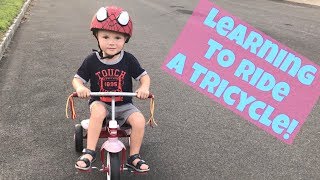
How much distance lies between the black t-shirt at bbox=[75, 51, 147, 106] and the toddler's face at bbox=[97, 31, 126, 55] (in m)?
0.21

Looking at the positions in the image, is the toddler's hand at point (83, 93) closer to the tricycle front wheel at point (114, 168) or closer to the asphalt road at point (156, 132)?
the tricycle front wheel at point (114, 168)

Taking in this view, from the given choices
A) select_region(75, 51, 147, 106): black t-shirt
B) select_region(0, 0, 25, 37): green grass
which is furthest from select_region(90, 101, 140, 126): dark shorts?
select_region(0, 0, 25, 37): green grass

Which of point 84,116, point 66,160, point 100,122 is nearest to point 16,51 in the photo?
point 84,116

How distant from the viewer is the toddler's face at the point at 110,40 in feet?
13.1

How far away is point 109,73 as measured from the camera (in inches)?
165

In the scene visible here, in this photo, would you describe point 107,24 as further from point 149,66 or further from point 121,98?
point 149,66

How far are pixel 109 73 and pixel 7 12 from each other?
10.3 m

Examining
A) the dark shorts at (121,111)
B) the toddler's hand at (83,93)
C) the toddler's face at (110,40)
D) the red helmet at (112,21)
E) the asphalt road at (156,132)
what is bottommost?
the asphalt road at (156,132)

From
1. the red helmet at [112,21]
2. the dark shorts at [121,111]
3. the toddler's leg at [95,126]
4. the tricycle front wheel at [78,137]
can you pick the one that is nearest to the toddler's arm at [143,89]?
the dark shorts at [121,111]

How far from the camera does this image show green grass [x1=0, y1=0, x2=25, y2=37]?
11.3m

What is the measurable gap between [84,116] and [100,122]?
6.85ft

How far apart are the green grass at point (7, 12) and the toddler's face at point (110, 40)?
23.8ft

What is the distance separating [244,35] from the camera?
1362cm

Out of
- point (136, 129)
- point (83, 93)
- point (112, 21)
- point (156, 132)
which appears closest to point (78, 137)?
point (136, 129)
